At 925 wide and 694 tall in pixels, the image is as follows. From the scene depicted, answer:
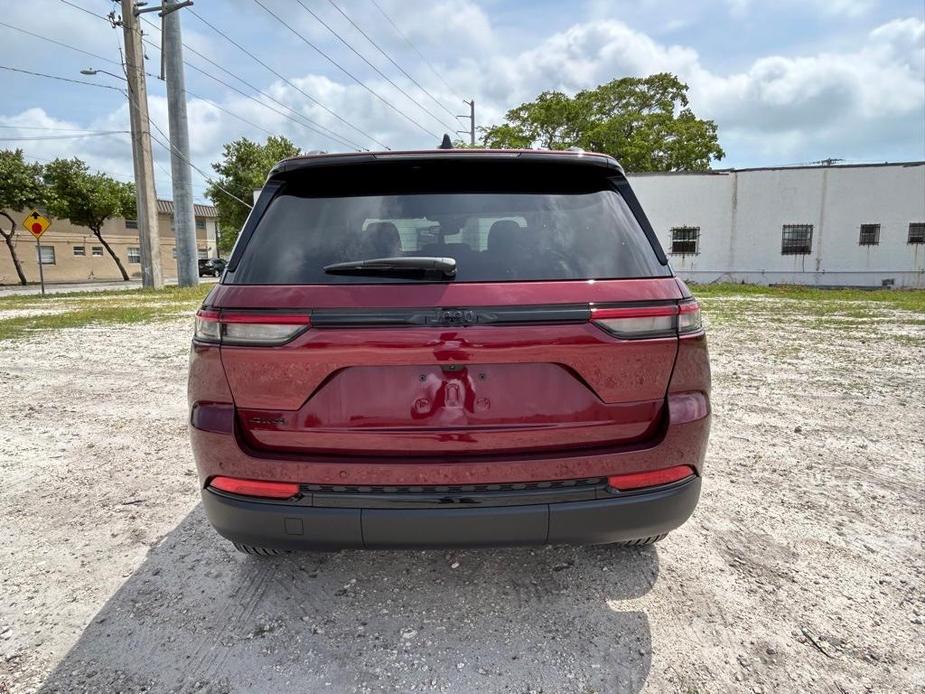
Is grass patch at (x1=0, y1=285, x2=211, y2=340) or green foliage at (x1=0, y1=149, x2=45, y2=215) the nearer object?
grass patch at (x1=0, y1=285, x2=211, y2=340)

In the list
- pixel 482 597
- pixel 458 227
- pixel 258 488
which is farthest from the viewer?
pixel 482 597

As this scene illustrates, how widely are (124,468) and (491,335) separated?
3122mm

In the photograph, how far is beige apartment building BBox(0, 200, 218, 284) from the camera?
37375 millimetres

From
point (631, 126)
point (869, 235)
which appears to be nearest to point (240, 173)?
point (631, 126)

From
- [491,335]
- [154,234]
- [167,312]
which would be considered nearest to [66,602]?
[491,335]

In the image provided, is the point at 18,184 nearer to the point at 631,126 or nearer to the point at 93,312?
the point at 93,312

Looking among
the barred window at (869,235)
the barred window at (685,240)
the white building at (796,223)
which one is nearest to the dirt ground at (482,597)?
the white building at (796,223)

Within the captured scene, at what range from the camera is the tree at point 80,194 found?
1362 inches

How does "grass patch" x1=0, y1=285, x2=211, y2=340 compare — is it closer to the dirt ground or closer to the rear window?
the dirt ground

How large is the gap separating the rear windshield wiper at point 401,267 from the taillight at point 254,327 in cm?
21

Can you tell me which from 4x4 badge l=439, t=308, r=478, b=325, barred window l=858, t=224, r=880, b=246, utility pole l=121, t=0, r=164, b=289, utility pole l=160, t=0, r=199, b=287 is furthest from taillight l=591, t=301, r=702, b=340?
barred window l=858, t=224, r=880, b=246

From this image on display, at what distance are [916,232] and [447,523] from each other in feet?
96.5

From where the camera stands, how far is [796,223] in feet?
79.3

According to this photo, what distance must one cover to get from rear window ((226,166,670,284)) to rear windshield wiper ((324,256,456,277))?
2cm
